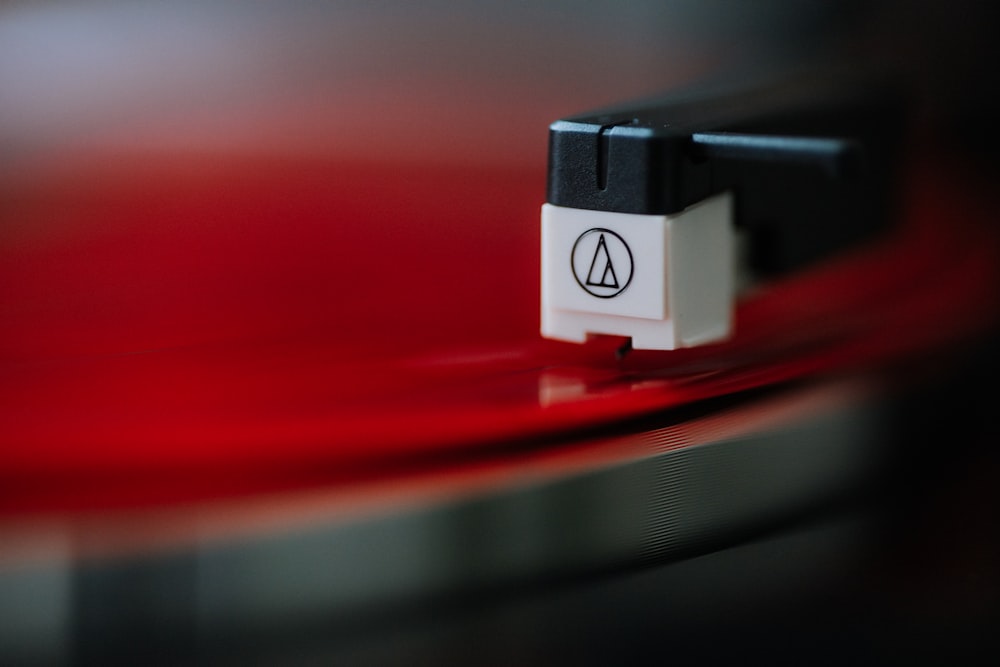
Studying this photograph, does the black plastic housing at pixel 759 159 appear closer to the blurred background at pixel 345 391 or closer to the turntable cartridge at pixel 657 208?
the turntable cartridge at pixel 657 208

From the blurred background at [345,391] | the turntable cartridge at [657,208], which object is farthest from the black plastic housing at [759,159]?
the blurred background at [345,391]

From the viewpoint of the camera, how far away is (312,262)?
81 centimetres

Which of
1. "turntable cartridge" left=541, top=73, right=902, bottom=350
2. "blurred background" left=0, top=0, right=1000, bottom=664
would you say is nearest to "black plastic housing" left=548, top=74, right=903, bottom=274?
"turntable cartridge" left=541, top=73, right=902, bottom=350

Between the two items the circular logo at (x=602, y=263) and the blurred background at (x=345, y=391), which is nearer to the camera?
the blurred background at (x=345, y=391)

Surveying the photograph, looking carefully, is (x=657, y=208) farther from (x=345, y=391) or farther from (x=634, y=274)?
(x=345, y=391)

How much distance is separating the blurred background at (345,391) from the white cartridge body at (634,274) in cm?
4

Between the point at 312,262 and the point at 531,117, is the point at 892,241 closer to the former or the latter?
the point at 531,117

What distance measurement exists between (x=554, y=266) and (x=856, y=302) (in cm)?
32

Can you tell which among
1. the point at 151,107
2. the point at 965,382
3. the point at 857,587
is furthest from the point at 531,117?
the point at 857,587

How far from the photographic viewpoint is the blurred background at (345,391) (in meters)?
0.46

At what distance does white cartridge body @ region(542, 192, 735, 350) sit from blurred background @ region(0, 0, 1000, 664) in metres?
0.04

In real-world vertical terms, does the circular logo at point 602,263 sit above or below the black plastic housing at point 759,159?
below

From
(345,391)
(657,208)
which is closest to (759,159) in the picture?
(657,208)

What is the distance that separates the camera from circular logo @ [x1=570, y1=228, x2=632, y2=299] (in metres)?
0.58
